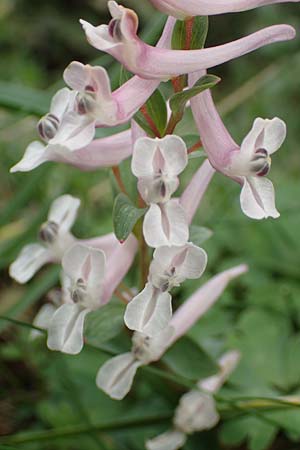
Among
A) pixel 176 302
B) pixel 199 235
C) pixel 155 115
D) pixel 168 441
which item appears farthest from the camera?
pixel 176 302

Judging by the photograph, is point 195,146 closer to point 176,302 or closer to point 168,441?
point 168,441

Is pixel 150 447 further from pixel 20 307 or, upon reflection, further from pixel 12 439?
pixel 20 307

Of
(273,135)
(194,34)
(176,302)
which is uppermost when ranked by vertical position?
(194,34)

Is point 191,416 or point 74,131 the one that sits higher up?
point 74,131

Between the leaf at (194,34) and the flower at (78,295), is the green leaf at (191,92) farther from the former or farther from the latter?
the flower at (78,295)

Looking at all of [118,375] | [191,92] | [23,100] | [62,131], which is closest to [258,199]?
[191,92]

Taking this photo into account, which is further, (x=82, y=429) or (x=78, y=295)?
(x=82, y=429)
